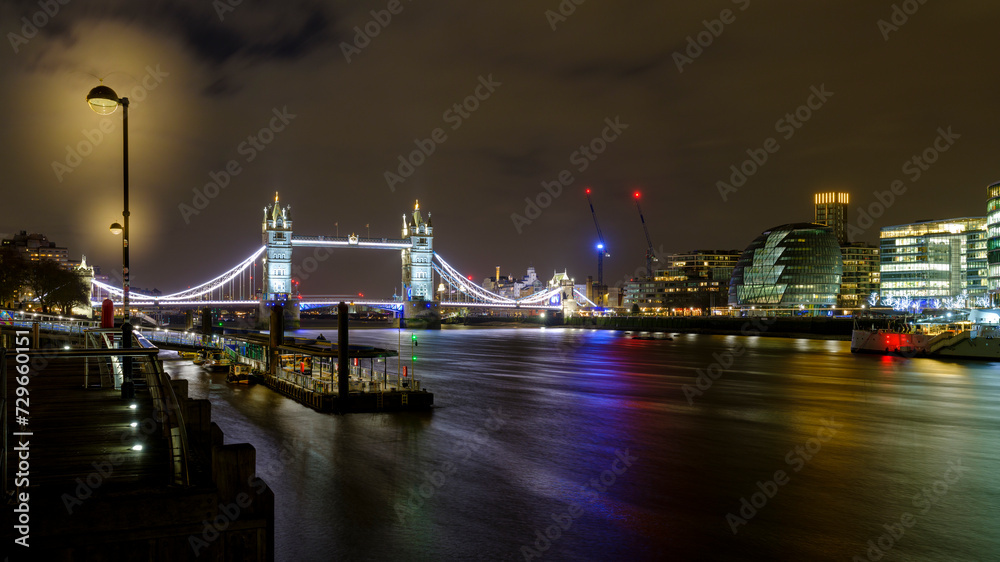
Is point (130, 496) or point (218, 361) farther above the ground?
point (130, 496)

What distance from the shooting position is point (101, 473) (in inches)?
311

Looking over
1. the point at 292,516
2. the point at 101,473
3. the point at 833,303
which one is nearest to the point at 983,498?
the point at 292,516

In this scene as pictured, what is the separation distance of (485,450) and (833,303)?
548ft

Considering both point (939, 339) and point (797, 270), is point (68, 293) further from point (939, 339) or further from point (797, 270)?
point (797, 270)

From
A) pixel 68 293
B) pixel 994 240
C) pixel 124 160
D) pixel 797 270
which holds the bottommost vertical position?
pixel 68 293

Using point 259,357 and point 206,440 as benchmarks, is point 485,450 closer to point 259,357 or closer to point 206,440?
point 206,440

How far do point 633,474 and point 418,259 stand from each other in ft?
490

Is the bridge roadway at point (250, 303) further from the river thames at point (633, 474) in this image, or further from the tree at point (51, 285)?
the river thames at point (633, 474)

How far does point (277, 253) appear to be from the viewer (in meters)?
158

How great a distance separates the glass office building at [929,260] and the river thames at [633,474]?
385 ft

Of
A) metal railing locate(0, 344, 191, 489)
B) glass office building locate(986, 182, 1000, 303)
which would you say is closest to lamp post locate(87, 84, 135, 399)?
metal railing locate(0, 344, 191, 489)

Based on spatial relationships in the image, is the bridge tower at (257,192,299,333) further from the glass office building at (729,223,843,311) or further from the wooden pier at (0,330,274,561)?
the wooden pier at (0,330,274,561)

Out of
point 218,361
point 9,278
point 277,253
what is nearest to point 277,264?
point 277,253

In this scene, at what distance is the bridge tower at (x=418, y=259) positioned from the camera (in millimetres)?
162125
